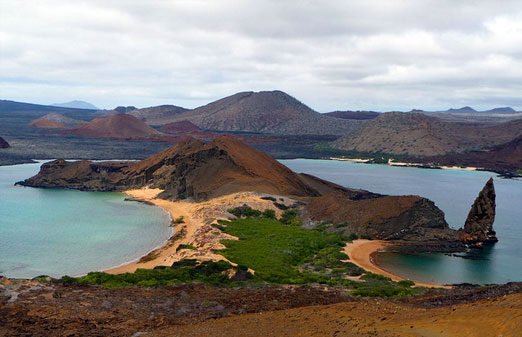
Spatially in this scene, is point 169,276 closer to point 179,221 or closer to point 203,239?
point 203,239

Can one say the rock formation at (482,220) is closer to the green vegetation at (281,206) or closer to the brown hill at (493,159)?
the green vegetation at (281,206)

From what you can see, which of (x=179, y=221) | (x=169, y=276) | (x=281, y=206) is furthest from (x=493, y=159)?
(x=169, y=276)

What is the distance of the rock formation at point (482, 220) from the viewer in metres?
52.2

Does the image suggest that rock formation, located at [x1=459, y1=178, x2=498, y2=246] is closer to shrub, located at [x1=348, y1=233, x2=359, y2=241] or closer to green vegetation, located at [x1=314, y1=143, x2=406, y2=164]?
shrub, located at [x1=348, y1=233, x2=359, y2=241]

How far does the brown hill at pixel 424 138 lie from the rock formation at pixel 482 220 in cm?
11785

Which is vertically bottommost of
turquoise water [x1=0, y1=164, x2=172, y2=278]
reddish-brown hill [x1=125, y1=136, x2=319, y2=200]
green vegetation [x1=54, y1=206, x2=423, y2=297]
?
turquoise water [x1=0, y1=164, x2=172, y2=278]

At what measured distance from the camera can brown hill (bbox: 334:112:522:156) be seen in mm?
173125

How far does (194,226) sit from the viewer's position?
54688mm

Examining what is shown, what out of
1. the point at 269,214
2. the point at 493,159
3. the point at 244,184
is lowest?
the point at 269,214

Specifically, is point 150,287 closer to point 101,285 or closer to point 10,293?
point 101,285

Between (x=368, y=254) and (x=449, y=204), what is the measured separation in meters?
38.9

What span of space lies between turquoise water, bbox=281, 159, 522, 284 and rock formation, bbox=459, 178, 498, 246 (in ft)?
5.04

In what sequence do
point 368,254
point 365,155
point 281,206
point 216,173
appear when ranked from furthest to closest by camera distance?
1. point 365,155
2. point 216,173
3. point 281,206
4. point 368,254

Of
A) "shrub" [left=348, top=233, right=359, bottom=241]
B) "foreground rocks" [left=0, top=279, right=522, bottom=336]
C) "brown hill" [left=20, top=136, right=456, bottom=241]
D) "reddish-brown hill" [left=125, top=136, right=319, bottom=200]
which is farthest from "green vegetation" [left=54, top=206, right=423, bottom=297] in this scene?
"reddish-brown hill" [left=125, top=136, right=319, bottom=200]
